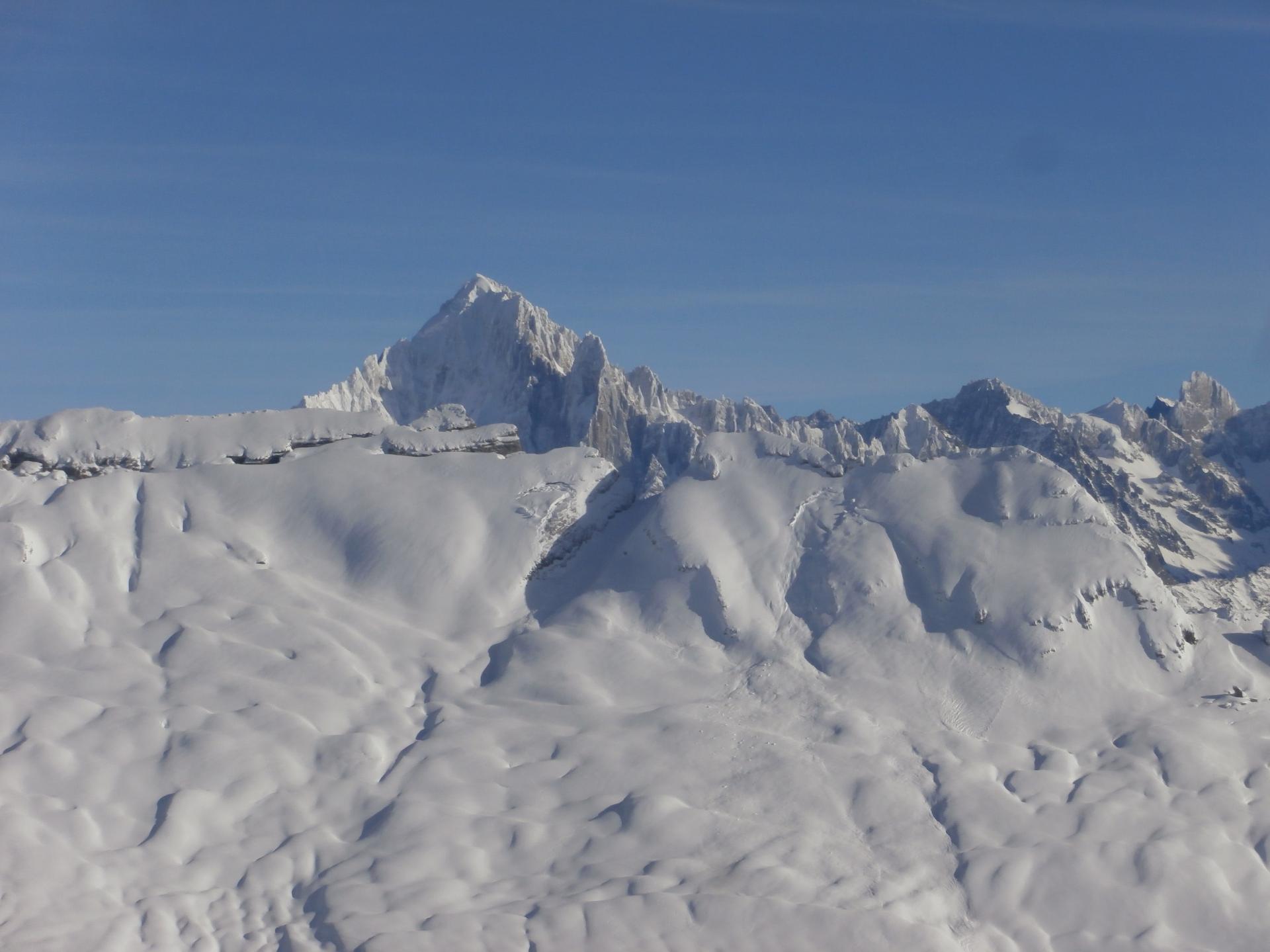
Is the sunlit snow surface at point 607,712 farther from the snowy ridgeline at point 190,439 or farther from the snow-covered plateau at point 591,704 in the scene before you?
the snowy ridgeline at point 190,439

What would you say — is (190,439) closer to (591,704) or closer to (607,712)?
(591,704)

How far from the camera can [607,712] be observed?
7138 cm

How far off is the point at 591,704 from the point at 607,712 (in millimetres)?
1088

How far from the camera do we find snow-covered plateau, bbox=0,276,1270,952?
58.8 m

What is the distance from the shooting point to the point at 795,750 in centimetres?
6862

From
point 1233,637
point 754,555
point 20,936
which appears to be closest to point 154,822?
point 20,936

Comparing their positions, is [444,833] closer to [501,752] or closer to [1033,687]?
[501,752]

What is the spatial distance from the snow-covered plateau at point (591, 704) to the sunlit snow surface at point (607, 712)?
0.62ft

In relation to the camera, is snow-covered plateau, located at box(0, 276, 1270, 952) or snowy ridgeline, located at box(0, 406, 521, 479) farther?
snowy ridgeline, located at box(0, 406, 521, 479)

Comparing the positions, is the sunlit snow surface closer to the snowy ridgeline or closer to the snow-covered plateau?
the snow-covered plateau

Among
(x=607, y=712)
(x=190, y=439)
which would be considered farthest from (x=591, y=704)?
(x=190, y=439)

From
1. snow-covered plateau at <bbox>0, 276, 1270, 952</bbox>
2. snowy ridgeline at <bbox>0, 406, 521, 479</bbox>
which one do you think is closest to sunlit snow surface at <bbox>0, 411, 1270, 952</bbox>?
snow-covered plateau at <bbox>0, 276, 1270, 952</bbox>

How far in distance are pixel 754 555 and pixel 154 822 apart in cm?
3575

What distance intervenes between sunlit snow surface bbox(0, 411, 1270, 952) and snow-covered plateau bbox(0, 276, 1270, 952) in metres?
0.19
